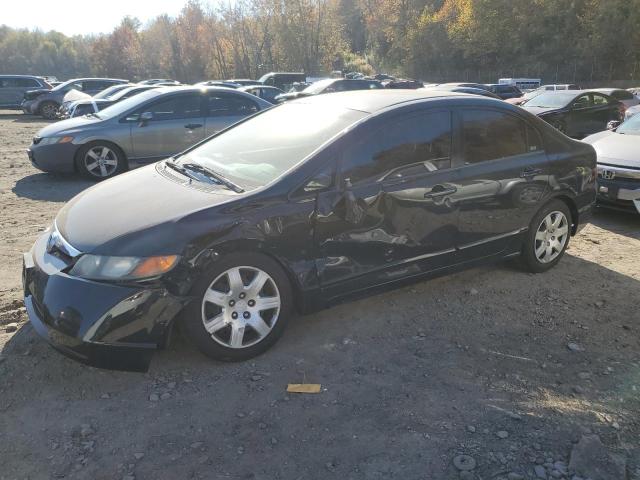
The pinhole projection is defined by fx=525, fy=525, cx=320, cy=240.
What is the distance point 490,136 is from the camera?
4305 millimetres

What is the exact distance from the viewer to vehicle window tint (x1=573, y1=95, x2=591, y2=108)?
44.1 feet

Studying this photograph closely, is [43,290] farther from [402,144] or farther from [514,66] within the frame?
[514,66]

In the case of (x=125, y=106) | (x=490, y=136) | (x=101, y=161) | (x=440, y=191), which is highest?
(x=125, y=106)

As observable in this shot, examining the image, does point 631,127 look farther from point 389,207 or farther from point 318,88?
point 318,88

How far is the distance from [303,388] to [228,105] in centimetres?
723

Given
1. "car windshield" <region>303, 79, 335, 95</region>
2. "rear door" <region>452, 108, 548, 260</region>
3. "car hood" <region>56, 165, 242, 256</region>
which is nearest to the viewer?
"car hood" <region>56, 165, 242, 256</region>

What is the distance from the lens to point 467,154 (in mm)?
4141

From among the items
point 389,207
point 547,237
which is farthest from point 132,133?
point 547,237

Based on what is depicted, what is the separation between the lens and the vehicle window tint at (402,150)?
3637 mm

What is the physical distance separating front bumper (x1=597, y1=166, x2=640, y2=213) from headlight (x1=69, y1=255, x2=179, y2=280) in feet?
18.5

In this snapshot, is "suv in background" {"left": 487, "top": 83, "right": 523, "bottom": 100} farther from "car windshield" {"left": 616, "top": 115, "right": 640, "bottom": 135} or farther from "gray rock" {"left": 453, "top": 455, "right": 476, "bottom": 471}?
"gray rock" {"left": 453, "top": 455, "right": 476, "bottom": 471}

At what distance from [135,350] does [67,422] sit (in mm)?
494

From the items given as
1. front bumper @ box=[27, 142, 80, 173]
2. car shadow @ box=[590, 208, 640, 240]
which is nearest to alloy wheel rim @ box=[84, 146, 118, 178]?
front bumper @ box=[27, 142, 80, 173]

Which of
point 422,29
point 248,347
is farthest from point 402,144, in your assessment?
point 422,29
